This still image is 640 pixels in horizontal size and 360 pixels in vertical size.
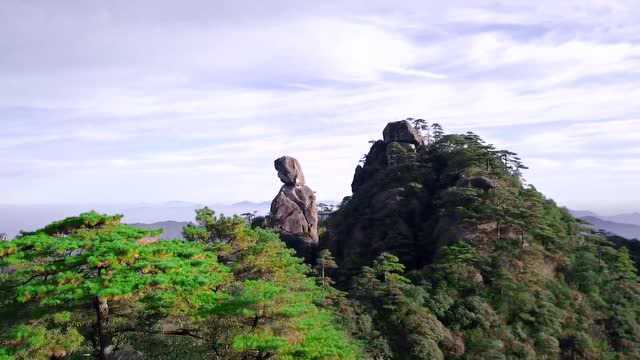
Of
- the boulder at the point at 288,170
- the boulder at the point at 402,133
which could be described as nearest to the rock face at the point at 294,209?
the boulder at the point at 288,170

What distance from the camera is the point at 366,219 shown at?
2100 inches

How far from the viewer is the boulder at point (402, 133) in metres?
64.8

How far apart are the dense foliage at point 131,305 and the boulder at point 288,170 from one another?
137 feet

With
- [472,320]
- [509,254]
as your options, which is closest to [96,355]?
[472,320]

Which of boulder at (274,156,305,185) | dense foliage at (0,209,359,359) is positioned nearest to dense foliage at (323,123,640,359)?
boulder at (274,156,305,185)

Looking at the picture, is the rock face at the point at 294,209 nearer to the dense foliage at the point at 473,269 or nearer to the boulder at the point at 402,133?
the dense foliage at the point at 473,269

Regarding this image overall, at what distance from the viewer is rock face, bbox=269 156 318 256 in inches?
2317

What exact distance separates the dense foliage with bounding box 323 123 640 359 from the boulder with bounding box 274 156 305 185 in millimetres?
7944

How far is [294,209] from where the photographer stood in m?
60.9

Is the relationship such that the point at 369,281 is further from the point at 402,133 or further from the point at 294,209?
the point at 402,133

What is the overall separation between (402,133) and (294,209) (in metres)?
17.5

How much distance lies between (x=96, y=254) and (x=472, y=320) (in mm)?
29301

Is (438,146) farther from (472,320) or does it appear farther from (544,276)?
(472,320)

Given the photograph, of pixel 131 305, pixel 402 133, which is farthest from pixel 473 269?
pixel 131 305
